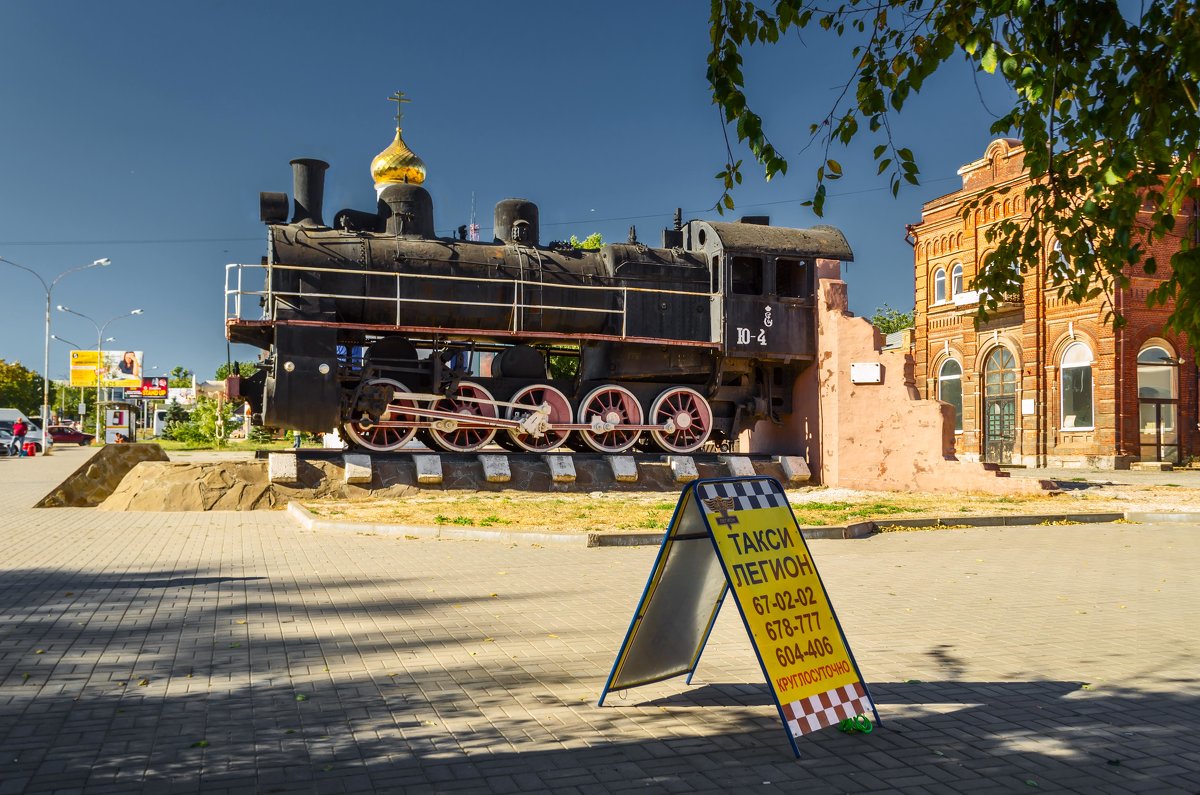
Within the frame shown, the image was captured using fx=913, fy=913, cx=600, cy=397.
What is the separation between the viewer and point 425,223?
1889 cm

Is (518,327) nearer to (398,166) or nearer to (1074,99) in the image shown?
(398,166)

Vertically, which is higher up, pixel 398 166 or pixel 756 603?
pixel 398 166

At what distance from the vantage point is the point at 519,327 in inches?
715

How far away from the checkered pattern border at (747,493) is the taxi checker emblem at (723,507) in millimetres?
16

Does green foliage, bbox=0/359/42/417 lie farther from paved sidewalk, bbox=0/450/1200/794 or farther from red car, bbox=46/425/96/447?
paved sidewalk, bbox=0/450/1200/794

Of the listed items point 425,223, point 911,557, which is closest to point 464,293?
point 425,223

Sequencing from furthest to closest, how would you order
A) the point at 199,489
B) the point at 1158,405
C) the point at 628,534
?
the point at 1158,405
the point at 199,489
the point at 628,534

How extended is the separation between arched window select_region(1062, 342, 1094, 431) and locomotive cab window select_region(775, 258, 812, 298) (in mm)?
17484

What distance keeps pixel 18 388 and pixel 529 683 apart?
110 m

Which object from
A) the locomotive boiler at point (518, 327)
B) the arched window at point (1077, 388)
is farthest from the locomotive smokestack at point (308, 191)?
the arched window at point (1077, 388)

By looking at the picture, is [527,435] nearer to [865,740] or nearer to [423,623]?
[423,623]

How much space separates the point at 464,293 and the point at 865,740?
14.6 m

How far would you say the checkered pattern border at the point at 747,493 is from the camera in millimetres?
4414

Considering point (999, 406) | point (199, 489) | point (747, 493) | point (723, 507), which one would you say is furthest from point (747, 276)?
point (999, 406)
